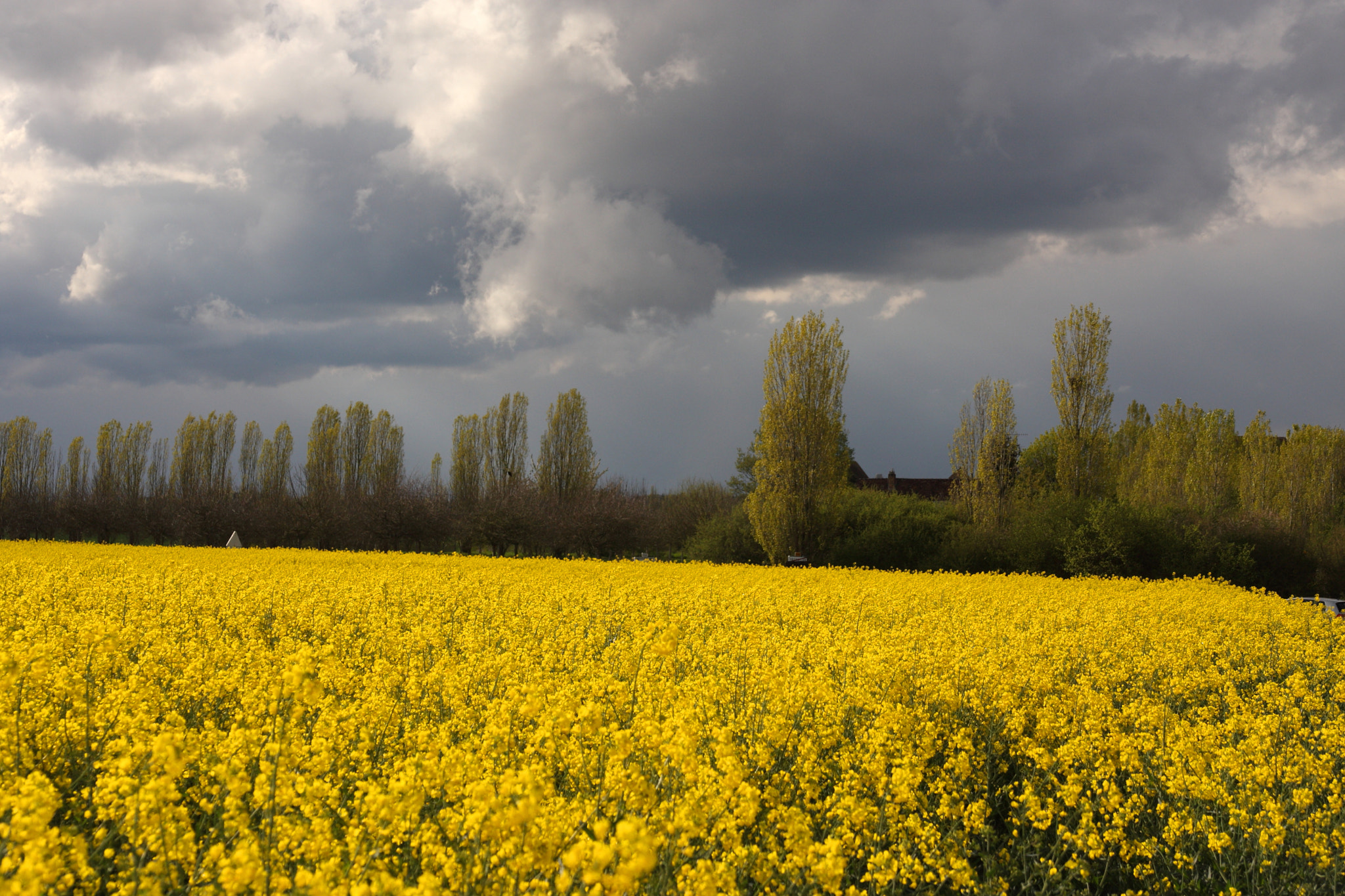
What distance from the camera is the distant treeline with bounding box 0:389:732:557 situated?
1252 inches

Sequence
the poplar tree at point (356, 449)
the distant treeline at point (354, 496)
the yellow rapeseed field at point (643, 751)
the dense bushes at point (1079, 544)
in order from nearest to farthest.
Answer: the yellow rapeseed field at point (643, 751), the dense bushes at point (1079, 544), the distant treeline at point (354, 496), the poplar tree at point (356, 449)

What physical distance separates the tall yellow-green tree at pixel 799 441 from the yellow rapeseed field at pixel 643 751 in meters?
13.7

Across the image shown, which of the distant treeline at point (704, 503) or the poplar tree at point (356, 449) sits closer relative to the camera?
the distant treeline at point (704, 503)

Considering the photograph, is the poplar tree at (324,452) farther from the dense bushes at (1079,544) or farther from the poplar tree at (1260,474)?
the poplar tree at (1260,474)

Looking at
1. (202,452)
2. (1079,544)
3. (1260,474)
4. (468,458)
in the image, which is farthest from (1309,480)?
(202,452)

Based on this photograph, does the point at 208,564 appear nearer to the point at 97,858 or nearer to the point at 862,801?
the point at 97,858

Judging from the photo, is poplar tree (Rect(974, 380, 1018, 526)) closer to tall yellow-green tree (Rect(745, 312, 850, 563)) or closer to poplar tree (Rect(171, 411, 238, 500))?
tall yellow-green tree (Rect(745, 312, 850, 563))

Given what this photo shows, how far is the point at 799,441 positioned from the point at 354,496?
2205cm

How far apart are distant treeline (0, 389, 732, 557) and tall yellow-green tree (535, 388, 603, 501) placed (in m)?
0.06

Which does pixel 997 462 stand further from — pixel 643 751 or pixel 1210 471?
pixel 643 751

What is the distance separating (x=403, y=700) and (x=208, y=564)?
42.8ft

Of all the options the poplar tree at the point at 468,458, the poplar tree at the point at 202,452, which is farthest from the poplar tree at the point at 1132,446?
the poplar tree at the point at 202,452

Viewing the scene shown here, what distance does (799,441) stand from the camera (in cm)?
2392

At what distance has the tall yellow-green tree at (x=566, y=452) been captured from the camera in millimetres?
38250
